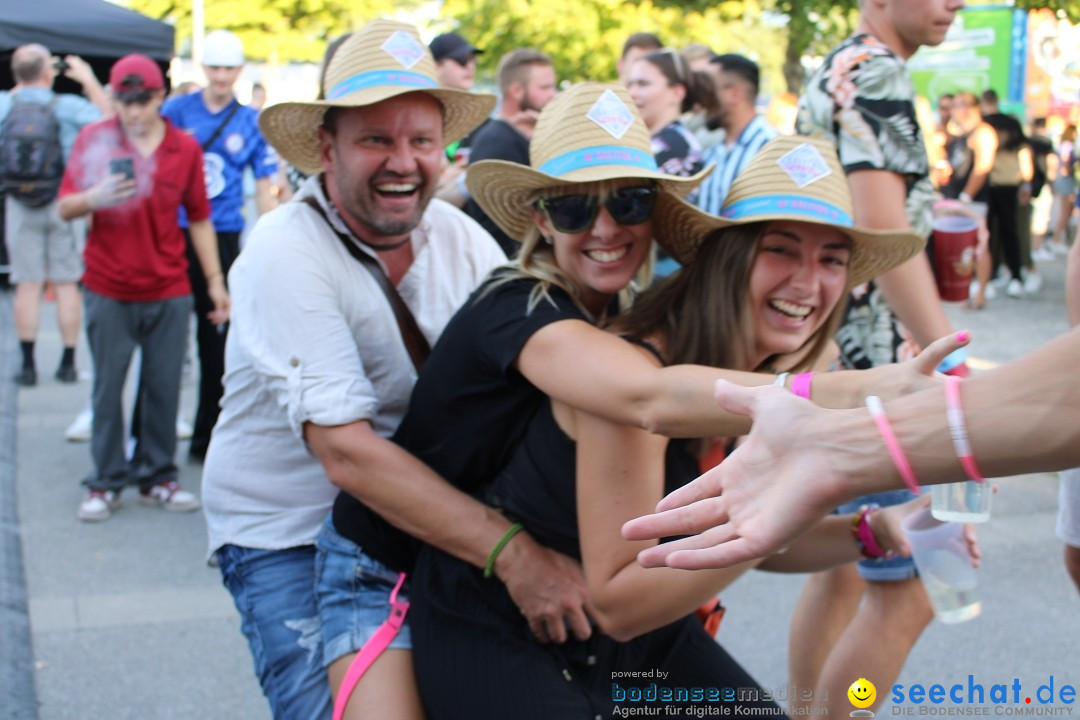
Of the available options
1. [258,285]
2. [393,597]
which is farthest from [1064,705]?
[258,285]

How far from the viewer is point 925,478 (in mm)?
1299

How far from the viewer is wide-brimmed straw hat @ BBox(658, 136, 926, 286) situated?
2521 millimetres

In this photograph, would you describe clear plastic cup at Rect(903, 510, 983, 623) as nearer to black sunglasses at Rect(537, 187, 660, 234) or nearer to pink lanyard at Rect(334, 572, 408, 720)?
black sunglasses at Rect(537, 187, 660, 234)

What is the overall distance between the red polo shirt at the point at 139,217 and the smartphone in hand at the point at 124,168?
2 centimetres

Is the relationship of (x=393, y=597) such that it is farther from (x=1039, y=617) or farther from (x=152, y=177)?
(x=152, y=177)

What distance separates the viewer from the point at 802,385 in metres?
1.89

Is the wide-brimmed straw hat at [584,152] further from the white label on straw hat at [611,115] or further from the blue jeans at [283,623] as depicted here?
the blue jeans at [283,623]

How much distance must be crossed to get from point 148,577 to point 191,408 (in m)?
2.90

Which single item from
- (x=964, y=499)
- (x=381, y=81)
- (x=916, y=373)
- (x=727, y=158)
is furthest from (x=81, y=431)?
(x=916, y=373)

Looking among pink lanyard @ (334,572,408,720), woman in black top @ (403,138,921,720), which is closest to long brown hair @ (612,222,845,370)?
woman in black top @ (403,138,921,720)

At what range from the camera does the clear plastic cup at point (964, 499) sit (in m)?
2.05

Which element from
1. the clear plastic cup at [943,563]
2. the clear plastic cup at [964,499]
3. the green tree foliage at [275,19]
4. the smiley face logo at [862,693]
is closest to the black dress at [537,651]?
the clear plastic cup at [964,499]

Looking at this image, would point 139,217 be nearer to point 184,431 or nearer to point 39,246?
point 184,431

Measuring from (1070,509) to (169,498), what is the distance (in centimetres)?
425
